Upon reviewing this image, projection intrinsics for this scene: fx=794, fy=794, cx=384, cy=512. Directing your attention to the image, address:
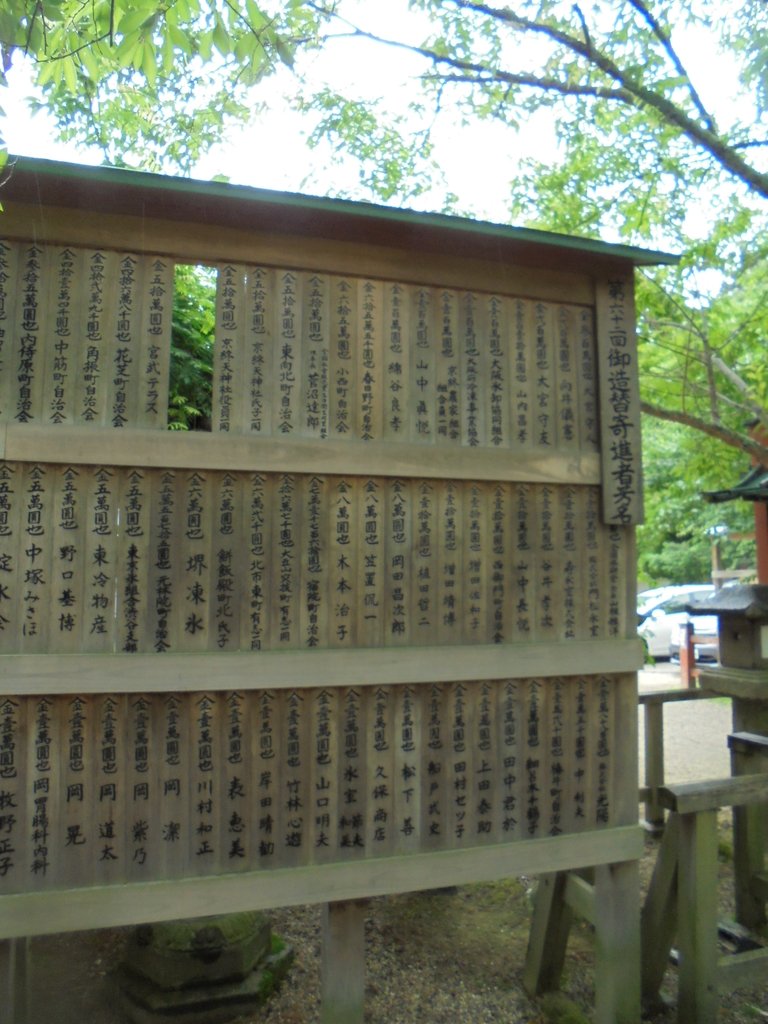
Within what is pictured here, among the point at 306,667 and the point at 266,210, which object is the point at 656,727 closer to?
the point at 306,667

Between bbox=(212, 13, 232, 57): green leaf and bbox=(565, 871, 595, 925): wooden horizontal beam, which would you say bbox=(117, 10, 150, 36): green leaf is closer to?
bbox=(212, 13, 232, 57): green leaf

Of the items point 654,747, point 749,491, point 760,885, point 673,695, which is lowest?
point 760,885

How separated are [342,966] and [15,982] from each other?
151 centimetres

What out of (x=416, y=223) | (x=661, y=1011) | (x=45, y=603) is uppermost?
(x=416, y=223)

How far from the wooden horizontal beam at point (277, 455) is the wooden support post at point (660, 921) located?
2188mm

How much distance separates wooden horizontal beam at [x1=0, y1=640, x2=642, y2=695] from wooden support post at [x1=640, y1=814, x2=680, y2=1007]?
4.49 ft

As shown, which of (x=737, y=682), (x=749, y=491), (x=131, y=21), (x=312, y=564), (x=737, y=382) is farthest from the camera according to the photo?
(x=749, y=491)

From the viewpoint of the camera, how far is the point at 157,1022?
13.2 ft

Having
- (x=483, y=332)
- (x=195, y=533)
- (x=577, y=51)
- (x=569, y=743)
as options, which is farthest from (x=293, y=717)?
(x=577, y=51)

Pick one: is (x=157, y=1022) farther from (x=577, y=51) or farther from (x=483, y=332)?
(x=577, y=51)

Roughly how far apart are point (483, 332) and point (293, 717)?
1929 millimetres

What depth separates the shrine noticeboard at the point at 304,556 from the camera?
3.06 metres

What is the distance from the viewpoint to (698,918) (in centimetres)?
399

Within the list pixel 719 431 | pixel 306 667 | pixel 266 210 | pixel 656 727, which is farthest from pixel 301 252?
pixel 719 431
